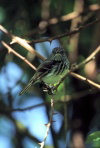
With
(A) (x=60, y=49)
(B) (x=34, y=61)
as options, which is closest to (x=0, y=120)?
(B) (x=34, y=61)

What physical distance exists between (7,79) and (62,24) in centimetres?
185

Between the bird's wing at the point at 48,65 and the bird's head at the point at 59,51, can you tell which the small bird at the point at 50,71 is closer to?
the bird's wing at the point at 48,65

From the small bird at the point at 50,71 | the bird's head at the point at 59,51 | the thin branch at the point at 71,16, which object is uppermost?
the thin branch at the point at 71,16

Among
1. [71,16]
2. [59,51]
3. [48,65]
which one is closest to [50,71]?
[48,65]

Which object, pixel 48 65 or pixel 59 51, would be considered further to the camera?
pixel 59 51

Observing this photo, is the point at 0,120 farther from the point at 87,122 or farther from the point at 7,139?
the point at 87,122

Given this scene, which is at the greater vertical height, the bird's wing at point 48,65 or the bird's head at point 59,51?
the bird's head at point 59,51

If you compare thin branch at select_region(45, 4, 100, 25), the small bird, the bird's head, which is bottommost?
the small bird

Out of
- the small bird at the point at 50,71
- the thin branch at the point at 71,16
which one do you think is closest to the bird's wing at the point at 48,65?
the small bird at the point at 50,71

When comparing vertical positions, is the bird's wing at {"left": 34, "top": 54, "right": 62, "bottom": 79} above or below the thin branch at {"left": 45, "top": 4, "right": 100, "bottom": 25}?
below

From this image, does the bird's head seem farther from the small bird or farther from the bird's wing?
the small bird

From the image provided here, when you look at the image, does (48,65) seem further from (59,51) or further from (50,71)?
(59,51)

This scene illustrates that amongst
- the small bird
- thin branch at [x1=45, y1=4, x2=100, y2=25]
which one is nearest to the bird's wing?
the small bird

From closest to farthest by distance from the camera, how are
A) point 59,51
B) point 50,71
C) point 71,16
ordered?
1. point 50,71
2. point 59,51
3. point 71,16
